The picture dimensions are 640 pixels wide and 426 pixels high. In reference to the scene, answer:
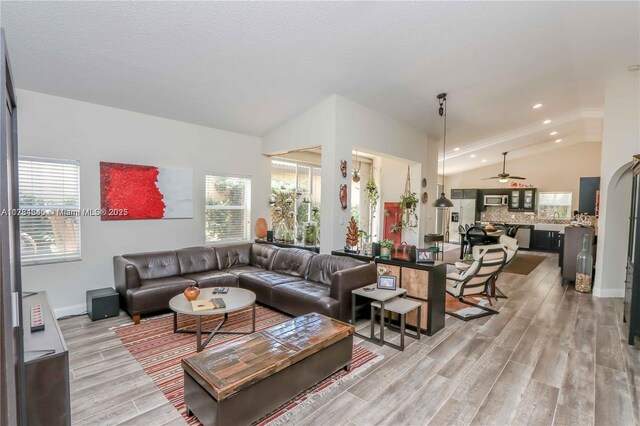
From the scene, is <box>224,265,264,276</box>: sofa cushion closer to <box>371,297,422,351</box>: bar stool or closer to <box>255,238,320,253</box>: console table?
<box>255,238,320,253</box>: console table

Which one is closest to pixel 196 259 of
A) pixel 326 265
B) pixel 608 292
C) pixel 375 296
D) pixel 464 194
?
pixel 326 265

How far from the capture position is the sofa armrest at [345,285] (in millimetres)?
3549

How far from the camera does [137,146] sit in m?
4.54

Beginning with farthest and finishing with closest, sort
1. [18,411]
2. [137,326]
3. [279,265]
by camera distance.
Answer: [279,265] < [137,326] < [18,411]

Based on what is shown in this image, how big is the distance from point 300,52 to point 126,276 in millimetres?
3479

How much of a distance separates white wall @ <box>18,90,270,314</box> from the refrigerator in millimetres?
9578

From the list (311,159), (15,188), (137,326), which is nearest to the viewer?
(15,188)

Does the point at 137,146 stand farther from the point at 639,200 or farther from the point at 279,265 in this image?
the point at 639,200

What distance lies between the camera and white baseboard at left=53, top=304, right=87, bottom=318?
3.89 metres

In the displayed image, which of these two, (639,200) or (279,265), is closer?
(639,200)

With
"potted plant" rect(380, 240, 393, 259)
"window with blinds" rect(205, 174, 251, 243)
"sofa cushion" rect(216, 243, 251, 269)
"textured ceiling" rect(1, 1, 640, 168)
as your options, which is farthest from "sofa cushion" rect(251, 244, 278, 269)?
"textured ceiling" rect(1, 1, 640, 168)

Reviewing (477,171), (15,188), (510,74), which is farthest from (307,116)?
(477,171)

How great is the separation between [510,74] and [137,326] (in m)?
6.03

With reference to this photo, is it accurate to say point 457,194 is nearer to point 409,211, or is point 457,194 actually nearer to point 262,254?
point 409,211
